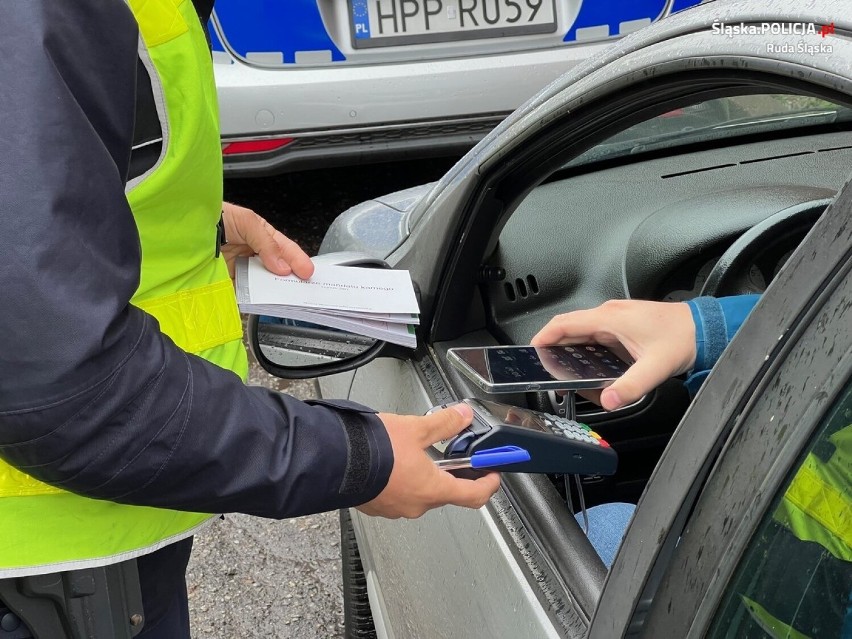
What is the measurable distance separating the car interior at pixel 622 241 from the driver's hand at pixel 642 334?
0.55 feet

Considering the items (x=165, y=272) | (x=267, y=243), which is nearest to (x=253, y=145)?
(x=267, y=243)

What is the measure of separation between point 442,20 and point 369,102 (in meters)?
0.36

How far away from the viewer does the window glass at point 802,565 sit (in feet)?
2.64

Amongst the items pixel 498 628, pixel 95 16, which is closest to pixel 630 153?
pixel 498 628

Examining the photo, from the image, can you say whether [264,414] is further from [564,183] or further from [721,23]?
[564,183]

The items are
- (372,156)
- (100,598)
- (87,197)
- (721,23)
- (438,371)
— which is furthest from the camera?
(372,156)

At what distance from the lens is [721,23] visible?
103 cm

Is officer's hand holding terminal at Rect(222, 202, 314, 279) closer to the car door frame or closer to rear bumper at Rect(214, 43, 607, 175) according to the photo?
the car door frame

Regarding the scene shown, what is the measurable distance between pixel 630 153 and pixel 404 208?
0.47 m

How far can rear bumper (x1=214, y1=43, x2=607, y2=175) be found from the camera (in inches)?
127

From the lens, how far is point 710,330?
1263 millimetres

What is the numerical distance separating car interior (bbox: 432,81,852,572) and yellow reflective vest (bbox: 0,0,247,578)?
1.46 feet

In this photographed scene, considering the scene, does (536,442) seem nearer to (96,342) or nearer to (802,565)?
(802,565)

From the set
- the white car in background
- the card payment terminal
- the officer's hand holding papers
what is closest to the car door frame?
the card payment terminal
